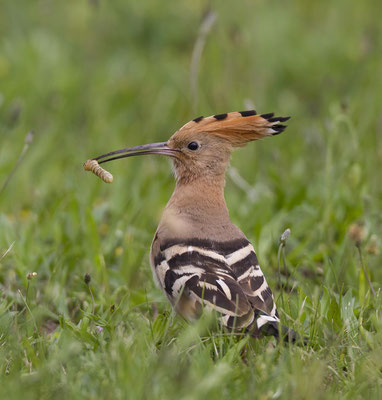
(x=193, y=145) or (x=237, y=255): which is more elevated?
(x=193, y=145)

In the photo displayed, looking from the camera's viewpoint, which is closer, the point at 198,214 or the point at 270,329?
the point at 270,329

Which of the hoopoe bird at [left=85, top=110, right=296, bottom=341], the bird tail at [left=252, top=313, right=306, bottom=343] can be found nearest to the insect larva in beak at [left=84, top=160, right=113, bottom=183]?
the hoopoe bird at [left=85, top=110, right=296, bottom=341]

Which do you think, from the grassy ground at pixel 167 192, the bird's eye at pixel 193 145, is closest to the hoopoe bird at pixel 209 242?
the bird's eye at pixel 193 145

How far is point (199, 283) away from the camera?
2684 millimetres

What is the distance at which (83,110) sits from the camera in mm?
5488

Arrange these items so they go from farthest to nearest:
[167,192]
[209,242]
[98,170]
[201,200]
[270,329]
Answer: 1. [167,192]
2. [201,200]
3. [98,170]
4. [209,242]
5. [270,329]

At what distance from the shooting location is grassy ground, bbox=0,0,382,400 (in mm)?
2404

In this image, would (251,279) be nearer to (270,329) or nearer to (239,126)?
(270,329)

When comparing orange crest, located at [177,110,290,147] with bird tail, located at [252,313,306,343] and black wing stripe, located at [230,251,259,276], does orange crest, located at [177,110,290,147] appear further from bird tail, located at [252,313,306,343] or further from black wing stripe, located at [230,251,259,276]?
bird tail, located at [252,313,306,343]

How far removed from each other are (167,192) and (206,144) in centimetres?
Answer: 112

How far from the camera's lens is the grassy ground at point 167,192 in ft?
7.89

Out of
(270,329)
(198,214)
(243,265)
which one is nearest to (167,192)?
(198,214)

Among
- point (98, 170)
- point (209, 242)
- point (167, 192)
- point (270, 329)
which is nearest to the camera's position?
point (270, 329)

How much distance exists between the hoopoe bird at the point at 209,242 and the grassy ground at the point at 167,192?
11cm
